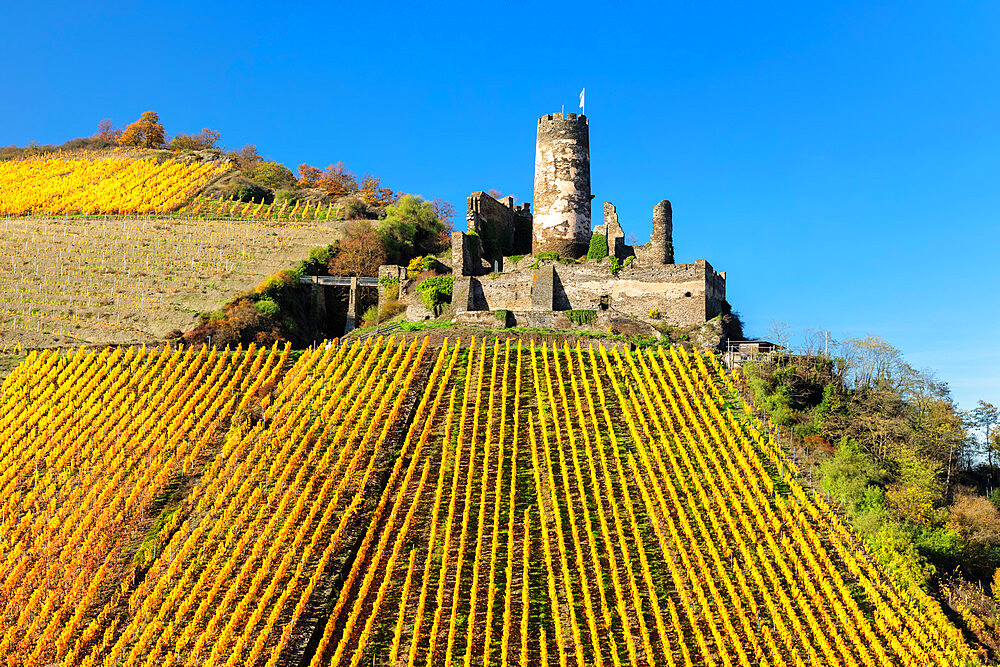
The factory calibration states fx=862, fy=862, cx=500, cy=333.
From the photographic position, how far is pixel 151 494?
59.7 feet

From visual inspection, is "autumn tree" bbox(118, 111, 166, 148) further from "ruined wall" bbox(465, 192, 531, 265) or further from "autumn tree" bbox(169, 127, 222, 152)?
"ruined wall" bbox(465, 192, 531, 265)

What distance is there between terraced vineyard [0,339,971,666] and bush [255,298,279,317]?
9597 mm

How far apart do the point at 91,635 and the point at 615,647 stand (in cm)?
852

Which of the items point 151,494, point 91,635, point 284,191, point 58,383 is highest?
point 284,191

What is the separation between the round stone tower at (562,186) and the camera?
37250mm

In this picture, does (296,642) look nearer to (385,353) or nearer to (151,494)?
(151,494)

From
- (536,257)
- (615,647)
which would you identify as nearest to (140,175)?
(536,257)

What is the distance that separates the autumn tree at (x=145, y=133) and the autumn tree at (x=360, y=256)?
4152 cm

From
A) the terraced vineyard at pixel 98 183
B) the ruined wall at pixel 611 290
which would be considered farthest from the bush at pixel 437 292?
the terraced vineyard at pixel 98 183

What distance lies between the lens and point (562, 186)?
37.8m

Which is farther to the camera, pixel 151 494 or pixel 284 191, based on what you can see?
pixel 284 191

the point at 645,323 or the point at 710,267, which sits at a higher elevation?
the point at 710,267

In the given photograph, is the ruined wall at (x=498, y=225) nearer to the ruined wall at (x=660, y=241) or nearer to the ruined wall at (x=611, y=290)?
the ruined wall at (x=611, y=290)

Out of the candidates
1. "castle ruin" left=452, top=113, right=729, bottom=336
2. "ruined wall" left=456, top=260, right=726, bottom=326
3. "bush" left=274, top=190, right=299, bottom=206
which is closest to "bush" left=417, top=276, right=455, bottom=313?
"castle ruin" left=452, top=113, right=729, bottom=336
